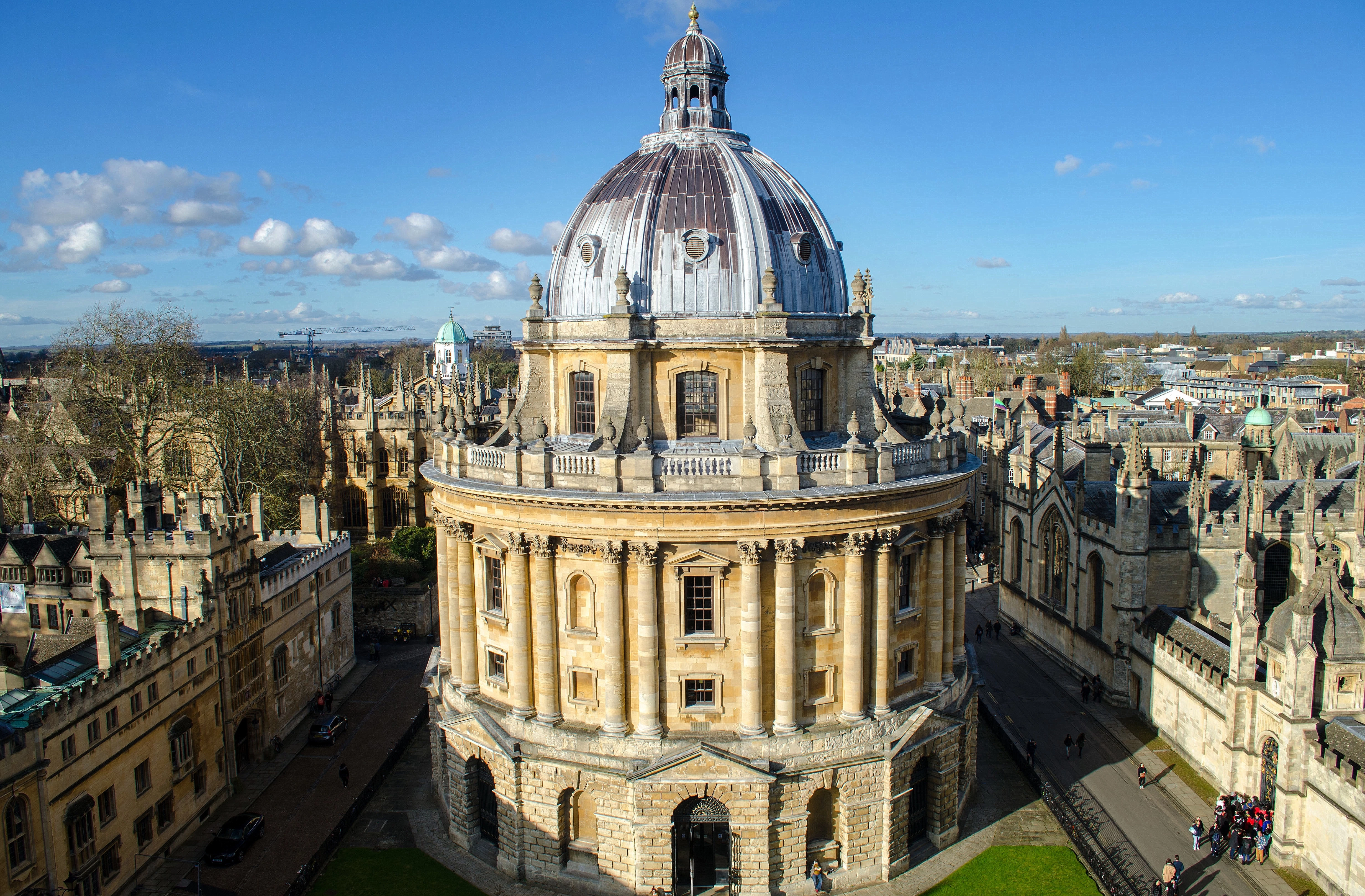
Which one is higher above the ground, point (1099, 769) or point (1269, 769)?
point (1269, 769)

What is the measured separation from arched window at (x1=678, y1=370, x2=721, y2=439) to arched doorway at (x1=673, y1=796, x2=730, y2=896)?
1213 centimetres

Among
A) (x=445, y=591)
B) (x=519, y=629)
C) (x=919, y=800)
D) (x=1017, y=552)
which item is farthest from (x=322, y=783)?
(x=1017, y=552)

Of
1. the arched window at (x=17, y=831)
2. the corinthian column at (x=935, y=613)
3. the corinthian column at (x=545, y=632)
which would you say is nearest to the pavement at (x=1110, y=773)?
the corinthian column at (x=935, y=613)

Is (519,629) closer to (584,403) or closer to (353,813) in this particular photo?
(584,403)

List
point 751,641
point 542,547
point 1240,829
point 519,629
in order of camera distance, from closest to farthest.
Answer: point 751,641 < point 542,547 < point 519,629 < point 1240,829

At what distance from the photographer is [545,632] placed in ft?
101

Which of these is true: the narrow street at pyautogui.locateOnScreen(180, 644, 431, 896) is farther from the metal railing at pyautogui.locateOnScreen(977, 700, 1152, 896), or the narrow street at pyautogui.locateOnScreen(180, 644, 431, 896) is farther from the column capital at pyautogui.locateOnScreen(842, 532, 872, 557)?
the metal railing at pyautogui.locateOnScreen(977, 700, 1152, 896)

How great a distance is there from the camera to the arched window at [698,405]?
32.5m

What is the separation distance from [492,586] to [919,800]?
1716cm

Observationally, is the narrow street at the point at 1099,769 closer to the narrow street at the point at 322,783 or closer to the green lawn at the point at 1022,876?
the green lawn at the point at 1022,876

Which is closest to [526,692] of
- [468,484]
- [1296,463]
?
[468,484]

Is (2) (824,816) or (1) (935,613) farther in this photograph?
(1) (935,613)

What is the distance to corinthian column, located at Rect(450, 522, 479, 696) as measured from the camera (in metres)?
33.6

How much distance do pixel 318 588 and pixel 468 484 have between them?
20838mm
